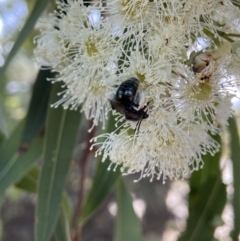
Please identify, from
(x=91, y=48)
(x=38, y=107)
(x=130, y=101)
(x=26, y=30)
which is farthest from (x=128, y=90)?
(x=38, y=107)

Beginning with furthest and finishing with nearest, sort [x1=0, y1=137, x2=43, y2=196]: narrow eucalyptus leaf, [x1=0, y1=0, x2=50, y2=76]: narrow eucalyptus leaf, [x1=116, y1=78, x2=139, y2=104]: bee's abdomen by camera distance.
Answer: [x1=0, y1=137, x2=43, y2=196]: narrow eucalyptus leaf → [x1=0, y1=0, x2=50, y2=76]: narrow eucalyptus leaf → [x1=116, y1=78, x2=139, y2=104]: bee's abdomen

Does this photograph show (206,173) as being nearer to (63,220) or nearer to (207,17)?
(63,220)

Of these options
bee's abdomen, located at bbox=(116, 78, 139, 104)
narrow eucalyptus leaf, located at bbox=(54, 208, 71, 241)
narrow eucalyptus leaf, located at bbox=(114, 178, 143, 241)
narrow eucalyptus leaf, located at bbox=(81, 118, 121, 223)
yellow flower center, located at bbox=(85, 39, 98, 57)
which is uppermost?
yellow flower center, located at bbox=(85, 39, 98, 57)

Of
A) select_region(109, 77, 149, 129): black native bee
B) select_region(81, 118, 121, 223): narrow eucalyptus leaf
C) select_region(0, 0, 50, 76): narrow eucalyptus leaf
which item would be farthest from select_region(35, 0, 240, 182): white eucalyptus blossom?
select_region(81, 118, 121, 223): narrow eucalyptus leaf

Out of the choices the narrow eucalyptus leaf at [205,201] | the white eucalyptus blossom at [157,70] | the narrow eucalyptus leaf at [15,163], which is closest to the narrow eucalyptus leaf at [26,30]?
the white eucalyptus blossom at [157,70]

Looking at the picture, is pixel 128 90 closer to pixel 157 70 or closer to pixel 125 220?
pixel 157 70

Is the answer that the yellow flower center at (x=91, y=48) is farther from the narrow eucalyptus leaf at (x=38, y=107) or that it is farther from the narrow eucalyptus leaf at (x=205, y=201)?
the narrow eucalyptus leaf at (x=205, y=201)

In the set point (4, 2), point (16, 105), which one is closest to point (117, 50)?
point (4, 2)

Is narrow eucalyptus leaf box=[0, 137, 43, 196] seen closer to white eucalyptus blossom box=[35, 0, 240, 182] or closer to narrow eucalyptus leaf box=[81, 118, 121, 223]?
narrow eucalyptus leaf box=[81, 118, 121, 223]
